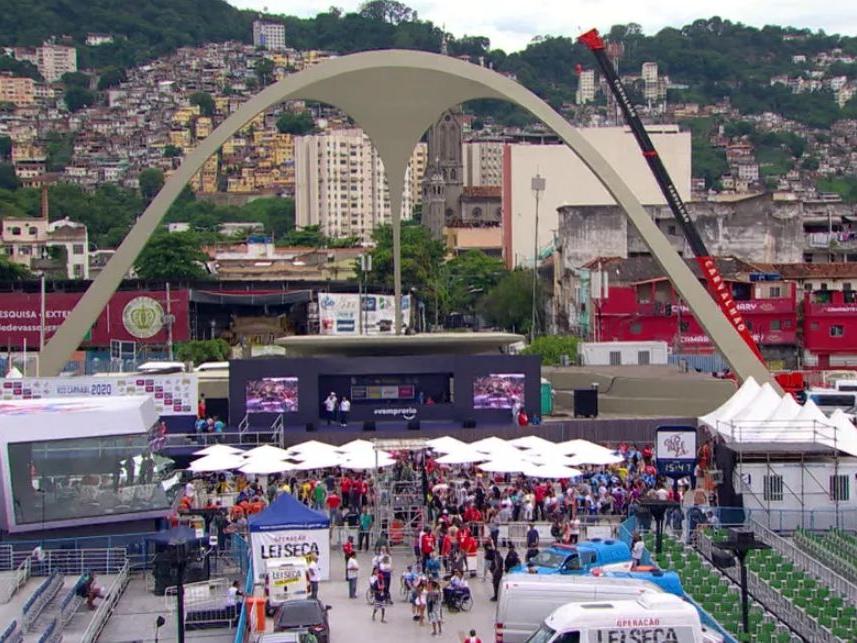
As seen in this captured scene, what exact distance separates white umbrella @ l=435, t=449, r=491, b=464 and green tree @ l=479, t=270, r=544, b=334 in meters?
60.5

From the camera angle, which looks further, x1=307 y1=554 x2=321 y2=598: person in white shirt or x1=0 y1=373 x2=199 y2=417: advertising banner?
x1=0 y1=373 x2=199 y2=417: advertising banner

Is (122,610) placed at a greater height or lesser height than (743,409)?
lesser

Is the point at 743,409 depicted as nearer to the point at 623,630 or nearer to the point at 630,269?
the point at 623,630

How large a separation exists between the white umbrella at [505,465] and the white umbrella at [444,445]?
1.43 meters

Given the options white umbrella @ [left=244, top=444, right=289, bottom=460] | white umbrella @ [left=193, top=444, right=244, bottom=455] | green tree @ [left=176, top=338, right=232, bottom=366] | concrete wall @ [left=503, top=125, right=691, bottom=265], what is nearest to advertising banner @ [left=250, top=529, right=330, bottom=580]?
white umbrella @ [left=244, top=444, right=289, bottom=460]

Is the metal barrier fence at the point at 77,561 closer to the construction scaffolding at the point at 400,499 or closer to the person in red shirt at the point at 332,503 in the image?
the person in red shirt at the point at 332,503

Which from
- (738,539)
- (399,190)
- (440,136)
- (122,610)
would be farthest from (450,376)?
(440,136)

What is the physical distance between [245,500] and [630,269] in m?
39.2

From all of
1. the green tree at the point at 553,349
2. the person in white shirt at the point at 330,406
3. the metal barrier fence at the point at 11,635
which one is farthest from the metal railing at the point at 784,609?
the green tree at the point at 553,349

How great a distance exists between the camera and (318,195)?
7530 inches

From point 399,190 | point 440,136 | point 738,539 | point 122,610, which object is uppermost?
point 440,136

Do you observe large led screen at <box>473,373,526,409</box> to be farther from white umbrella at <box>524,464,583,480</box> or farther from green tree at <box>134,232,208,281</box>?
green tree at <box>134,232,208,281</box>

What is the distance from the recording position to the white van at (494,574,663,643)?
61.6ft

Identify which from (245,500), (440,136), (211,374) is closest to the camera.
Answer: (245,500)
